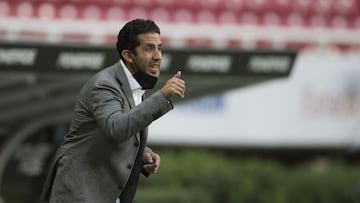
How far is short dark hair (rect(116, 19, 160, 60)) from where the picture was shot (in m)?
5.36

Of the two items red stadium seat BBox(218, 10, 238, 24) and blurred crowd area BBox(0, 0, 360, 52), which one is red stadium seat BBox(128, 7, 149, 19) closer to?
blurred crowd area BBox(0, 0, 360, 52)

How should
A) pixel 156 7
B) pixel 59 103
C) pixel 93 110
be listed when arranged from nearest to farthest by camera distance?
pixel 93 110, pixel 59 103, pixel 156 7

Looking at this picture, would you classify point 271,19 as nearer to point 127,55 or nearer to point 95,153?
point 127,55

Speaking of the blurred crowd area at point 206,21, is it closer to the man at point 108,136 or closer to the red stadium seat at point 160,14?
the red stadium seat at point 160,14

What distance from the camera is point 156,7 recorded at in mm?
18641

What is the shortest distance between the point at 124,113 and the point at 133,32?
459 mm

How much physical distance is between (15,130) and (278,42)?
7436mm

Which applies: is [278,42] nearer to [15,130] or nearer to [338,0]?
[338,0]

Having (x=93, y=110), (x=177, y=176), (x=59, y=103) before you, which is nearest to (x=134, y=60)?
(x=93, y=110)

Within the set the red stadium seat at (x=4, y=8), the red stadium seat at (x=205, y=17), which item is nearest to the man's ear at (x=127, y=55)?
the red stadium seat at (x=4, y=8)

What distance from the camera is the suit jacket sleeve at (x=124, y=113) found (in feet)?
16.7

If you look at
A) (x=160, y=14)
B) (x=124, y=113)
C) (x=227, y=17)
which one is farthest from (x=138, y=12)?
(x=124, y=113)

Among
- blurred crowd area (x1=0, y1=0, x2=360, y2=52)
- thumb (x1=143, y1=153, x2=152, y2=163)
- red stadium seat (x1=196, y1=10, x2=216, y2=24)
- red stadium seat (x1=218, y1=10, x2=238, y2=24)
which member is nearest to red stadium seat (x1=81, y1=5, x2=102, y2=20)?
blurred crowd area (x1=0, y1=0, x2=360, y2=52)

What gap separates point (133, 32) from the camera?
17.6 feet
